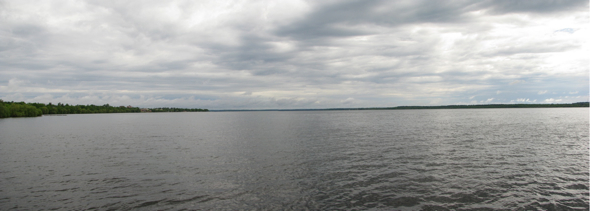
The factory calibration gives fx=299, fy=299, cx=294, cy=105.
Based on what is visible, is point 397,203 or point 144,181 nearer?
point 397,203

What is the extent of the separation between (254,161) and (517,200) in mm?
21665

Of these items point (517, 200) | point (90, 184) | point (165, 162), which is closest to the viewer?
point (517, 200)

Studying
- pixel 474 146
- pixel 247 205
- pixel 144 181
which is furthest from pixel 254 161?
pixel 474 146

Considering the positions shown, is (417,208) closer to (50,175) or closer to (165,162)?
(165,162)

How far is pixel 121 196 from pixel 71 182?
6655mm

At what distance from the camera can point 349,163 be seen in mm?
28656

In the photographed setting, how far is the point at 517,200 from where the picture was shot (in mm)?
17938

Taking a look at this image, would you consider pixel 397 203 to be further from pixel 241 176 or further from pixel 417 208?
pixel 241 176

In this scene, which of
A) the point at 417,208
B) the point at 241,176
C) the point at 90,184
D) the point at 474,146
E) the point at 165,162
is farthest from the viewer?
the point at 474,146

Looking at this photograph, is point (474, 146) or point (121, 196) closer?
point (121, 196)

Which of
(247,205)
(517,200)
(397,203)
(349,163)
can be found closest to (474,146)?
(349,163)

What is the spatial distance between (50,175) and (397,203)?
27.0 meters

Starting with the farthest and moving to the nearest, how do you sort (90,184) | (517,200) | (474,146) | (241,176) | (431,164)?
(474,146) → (431,164) → (241,176) → (90,184) → (517,200)

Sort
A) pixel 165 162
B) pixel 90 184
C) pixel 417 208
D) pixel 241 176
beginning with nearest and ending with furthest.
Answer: pixel 417 208 → pixel 90 184 → pixel 241 176 → pixel 165 162
